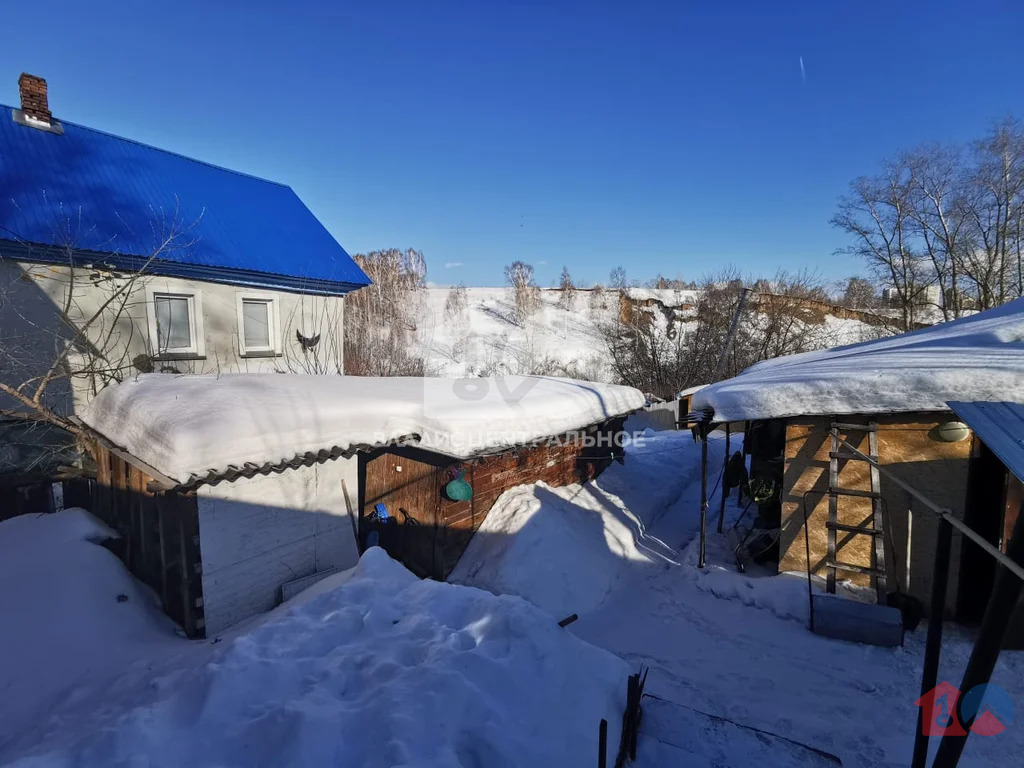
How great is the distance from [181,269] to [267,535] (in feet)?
22.0

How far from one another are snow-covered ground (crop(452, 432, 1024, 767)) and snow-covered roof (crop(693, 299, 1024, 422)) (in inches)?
86.1

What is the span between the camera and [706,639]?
17.3 feet

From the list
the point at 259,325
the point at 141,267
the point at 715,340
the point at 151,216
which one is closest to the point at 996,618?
the point at 141,267

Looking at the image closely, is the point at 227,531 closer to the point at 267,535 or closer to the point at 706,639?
the point at 267,535

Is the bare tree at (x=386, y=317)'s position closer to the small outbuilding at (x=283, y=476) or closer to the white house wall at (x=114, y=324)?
the white house wall at (x=114, y=324)

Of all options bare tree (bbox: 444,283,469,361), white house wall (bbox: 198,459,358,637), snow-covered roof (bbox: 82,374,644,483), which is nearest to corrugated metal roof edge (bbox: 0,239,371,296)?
snow-covered roof (bbox: 82,374,644,483)

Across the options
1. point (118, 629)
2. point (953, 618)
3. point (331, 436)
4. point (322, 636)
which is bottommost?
point (953, 618)

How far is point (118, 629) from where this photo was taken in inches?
176

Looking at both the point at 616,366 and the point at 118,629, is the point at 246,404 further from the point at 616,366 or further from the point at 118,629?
the point at 616,366

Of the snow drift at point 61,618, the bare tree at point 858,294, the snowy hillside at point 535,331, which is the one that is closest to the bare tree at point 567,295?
Answer: the snowy hillside at point 535,331

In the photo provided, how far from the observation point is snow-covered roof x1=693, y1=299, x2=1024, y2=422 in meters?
4.90

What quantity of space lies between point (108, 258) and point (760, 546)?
447 inches

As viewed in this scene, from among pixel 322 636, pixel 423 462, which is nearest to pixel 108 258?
pixel 423 462

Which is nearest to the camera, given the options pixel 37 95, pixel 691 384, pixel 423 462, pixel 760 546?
pixel 423 462
